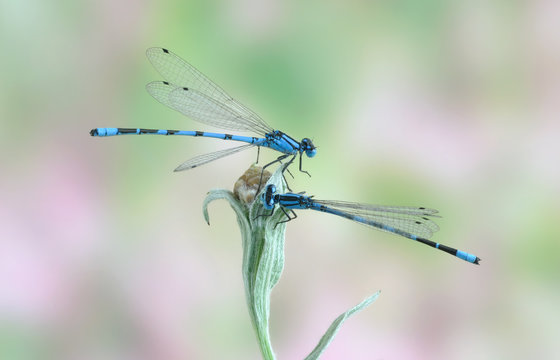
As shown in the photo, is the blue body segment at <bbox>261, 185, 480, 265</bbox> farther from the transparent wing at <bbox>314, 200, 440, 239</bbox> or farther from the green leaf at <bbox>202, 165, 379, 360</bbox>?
the green leaf at <bbox>202, 165, 379, 360</bbox>

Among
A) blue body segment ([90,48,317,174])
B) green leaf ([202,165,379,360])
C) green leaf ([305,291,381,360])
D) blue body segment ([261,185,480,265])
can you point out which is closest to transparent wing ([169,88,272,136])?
blue body segment ([90,48,317,174])

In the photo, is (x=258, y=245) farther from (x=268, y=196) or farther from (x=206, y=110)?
(x=206, y=110)

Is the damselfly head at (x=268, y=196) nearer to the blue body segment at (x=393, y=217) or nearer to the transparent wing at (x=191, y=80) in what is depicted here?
the blue body segment at (x=393, y=217)

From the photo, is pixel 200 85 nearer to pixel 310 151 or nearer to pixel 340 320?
pixel 310 151

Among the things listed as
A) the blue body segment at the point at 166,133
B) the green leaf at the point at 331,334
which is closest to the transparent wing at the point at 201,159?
the blue body segment at the point at 166,133

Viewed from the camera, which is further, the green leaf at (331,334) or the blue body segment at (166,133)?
the blue body segment at (166,133)
